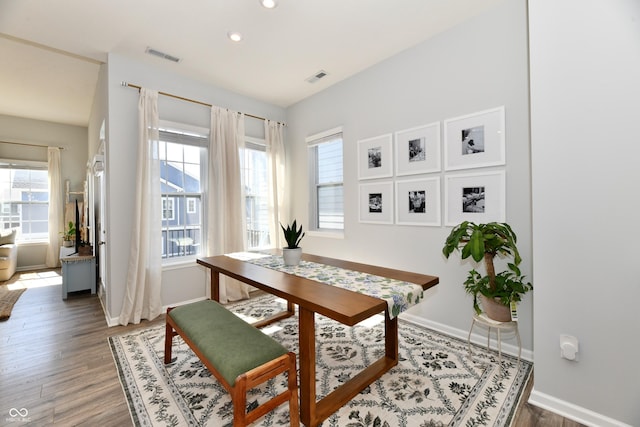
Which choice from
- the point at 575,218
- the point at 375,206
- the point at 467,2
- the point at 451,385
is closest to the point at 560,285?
the point at 575,218

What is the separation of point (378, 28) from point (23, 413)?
3800 millimetres

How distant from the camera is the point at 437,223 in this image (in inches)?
104

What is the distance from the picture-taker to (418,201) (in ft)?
9.11

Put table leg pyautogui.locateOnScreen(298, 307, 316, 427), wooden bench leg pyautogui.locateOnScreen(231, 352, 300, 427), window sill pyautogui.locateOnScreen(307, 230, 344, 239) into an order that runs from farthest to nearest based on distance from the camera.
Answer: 1. window sill pyautogui.locateOnScreen(307, 230, 344, 239)
2. table leg pyautogui.locateOnScreen(298, 307, 316, 427)
3. wooden bench leg pyautogui.locateOnScreen(231, 352, 300, 427)

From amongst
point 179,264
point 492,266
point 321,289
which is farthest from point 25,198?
point 492,266

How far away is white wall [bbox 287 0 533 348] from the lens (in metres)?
2.18

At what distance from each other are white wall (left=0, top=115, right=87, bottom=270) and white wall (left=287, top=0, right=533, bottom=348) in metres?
5.62

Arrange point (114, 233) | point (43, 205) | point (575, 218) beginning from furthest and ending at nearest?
point (43, 205), point (114, 233), point (575, 218)

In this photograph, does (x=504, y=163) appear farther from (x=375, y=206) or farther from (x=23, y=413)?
(x=23, y=413)

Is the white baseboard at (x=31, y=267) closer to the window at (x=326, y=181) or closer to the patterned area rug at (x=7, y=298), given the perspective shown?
Result: the patterned area rug at (x=7, y=298)

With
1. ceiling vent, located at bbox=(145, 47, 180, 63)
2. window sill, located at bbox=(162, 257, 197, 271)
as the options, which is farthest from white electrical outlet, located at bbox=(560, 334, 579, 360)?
ceiling vent, located at bbox=(145, 47, 180, 63)

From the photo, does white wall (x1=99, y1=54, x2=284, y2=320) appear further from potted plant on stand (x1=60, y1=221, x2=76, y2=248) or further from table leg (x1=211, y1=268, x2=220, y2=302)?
potted plant on stand (x1=60, y1=221, x2=76, y2=248)

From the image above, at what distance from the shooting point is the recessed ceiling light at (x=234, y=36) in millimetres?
2535

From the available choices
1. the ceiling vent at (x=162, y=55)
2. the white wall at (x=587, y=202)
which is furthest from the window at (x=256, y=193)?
the white wall at (x=587, y=202)
